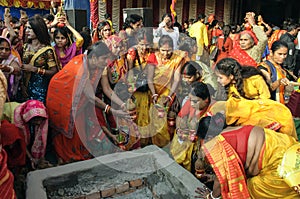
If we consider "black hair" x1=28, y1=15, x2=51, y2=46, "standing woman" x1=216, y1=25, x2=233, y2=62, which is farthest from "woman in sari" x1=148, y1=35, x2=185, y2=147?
"standing woman" x1=216, y1=25, x2=233, y2=62

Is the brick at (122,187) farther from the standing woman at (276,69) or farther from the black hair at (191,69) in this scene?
the standing woman at (276,69)

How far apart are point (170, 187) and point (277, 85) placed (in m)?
1.58

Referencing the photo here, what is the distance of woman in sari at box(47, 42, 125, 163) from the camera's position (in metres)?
3.08

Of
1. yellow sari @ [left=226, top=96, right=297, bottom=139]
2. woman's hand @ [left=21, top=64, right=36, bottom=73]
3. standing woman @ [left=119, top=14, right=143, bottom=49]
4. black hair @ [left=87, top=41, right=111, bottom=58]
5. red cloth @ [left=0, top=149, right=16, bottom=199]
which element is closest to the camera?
red cloth @ [left=0, top=149, right=16, bottom=199]

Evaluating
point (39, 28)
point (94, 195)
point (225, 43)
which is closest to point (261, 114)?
point (94, 195)

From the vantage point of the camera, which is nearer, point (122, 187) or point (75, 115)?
point (122, 187)

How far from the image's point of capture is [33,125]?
298cm

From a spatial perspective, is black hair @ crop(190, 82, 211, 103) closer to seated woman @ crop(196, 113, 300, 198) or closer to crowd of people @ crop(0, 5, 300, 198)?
crowd of people @ crop(0, 5, 300, 198)

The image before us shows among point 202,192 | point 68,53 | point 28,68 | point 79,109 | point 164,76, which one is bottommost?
point 202,192

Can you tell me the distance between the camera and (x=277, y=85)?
3.24m

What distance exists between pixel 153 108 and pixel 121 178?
4.14 feet

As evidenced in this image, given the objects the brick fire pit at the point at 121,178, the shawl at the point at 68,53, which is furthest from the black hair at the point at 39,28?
the brick fire pit at the point at 121,178

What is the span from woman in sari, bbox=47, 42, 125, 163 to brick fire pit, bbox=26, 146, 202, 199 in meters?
0.63

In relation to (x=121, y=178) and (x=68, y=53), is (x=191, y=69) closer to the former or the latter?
(x=121, y=178)
